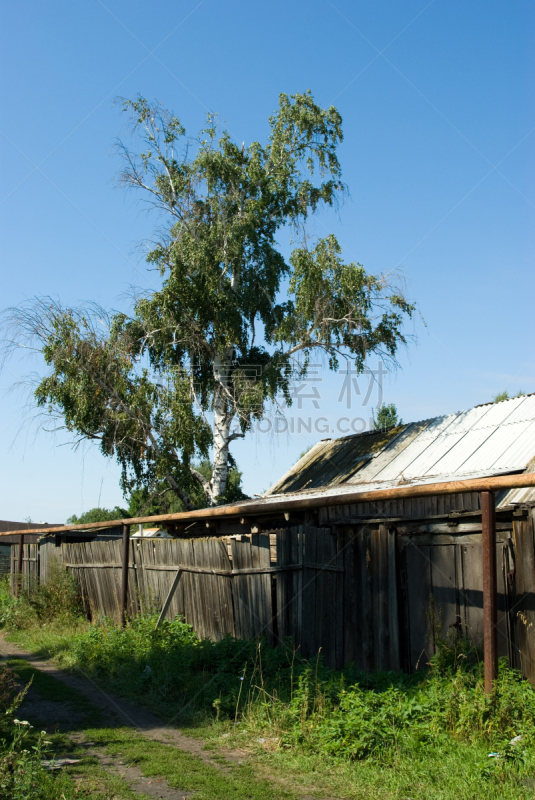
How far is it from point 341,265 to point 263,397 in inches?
169

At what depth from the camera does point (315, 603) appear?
7.71 m

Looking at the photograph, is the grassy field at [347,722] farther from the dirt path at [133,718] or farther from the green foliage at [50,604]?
the green foliage at [50,604]

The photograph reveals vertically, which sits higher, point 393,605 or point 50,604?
point 393,605

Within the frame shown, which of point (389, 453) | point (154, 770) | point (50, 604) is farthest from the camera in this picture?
point (50, 604)

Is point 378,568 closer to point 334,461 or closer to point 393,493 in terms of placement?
point 393,493

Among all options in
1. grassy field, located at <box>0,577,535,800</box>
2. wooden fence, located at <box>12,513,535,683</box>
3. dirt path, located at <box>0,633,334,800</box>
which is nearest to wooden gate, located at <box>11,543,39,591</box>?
dirt path, located at <box>0,633,334,800</box>

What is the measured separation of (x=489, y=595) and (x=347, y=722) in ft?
5.17

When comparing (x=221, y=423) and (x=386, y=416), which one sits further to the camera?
(x=386, y=416)

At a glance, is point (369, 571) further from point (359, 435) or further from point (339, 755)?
point (359, 435)

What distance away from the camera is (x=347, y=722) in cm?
532

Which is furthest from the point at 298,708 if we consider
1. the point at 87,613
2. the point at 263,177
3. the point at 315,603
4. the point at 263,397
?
the point at 263,177

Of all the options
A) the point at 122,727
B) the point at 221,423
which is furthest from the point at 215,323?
the point at 122,727

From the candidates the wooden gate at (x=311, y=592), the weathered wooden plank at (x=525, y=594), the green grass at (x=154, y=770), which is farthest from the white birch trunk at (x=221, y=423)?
the weathered wooden plank at (x=525, y=594)

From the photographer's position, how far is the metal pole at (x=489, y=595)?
5297mm
